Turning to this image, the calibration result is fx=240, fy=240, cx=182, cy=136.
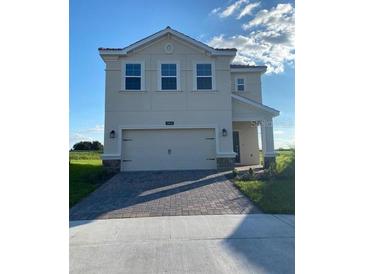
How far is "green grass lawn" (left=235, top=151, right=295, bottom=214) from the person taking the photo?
538 cm

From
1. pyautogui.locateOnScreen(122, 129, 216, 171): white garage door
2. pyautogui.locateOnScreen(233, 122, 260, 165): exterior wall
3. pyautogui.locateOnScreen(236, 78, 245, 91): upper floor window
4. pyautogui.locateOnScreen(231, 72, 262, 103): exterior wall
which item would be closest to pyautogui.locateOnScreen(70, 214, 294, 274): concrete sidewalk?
pyautogui.locateOnScreen(122, 129, 216, 171): white garage door

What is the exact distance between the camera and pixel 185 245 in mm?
3496

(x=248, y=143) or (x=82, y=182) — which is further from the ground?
(x=248, y=143)

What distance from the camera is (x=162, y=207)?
5.62 meters

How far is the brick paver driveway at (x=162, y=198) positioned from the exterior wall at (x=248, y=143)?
4.87 metres

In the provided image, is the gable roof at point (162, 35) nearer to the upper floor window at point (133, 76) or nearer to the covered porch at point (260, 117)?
the upper floor window at point (133, 76)

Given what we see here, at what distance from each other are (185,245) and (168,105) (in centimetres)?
843

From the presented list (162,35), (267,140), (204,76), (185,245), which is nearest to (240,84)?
(204,76)

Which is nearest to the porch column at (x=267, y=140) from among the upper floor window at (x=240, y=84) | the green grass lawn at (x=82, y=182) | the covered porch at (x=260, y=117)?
the covered porch at (x=260, y=117)

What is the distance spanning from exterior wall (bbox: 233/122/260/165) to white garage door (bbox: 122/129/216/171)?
314 centimetres

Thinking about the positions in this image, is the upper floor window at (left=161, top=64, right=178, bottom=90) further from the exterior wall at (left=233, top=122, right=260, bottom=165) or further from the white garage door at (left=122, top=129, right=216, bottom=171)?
the exterior wall at (left=233, top=122, right=260, bottom=165)

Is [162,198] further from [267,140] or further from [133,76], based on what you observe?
[267,140]
